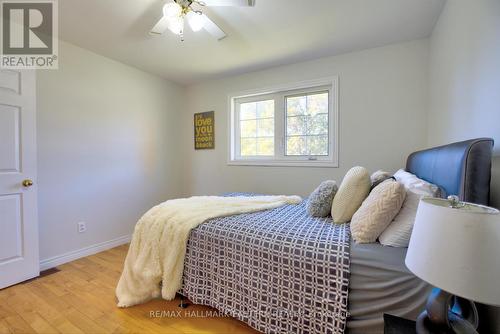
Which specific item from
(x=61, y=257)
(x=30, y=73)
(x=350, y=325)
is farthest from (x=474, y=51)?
(x=61, y=257)

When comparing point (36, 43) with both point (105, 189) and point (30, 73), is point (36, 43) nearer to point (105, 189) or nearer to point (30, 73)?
point (30, 73)

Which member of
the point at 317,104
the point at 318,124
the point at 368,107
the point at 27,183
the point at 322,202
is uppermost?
the point at 317,104

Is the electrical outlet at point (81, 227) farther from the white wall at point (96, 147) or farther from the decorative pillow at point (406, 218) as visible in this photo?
the decorative pillow at point (406, 218)

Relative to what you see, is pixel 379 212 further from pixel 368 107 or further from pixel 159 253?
pixel 368 107

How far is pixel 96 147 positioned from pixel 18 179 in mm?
795

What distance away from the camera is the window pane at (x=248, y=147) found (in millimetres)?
3271

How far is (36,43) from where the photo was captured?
2.18 metres

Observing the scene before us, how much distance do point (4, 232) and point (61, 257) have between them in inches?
24.5

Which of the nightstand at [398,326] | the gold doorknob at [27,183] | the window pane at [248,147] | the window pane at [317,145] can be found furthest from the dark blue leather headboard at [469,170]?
the gold doorknob at [27,183]

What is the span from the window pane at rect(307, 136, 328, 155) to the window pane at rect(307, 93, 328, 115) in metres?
0.32

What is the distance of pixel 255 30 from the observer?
2.15m

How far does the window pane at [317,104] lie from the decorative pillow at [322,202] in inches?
53.5

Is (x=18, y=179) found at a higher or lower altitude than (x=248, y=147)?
lower

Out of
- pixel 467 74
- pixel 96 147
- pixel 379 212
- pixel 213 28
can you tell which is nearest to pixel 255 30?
pixel 213 28
